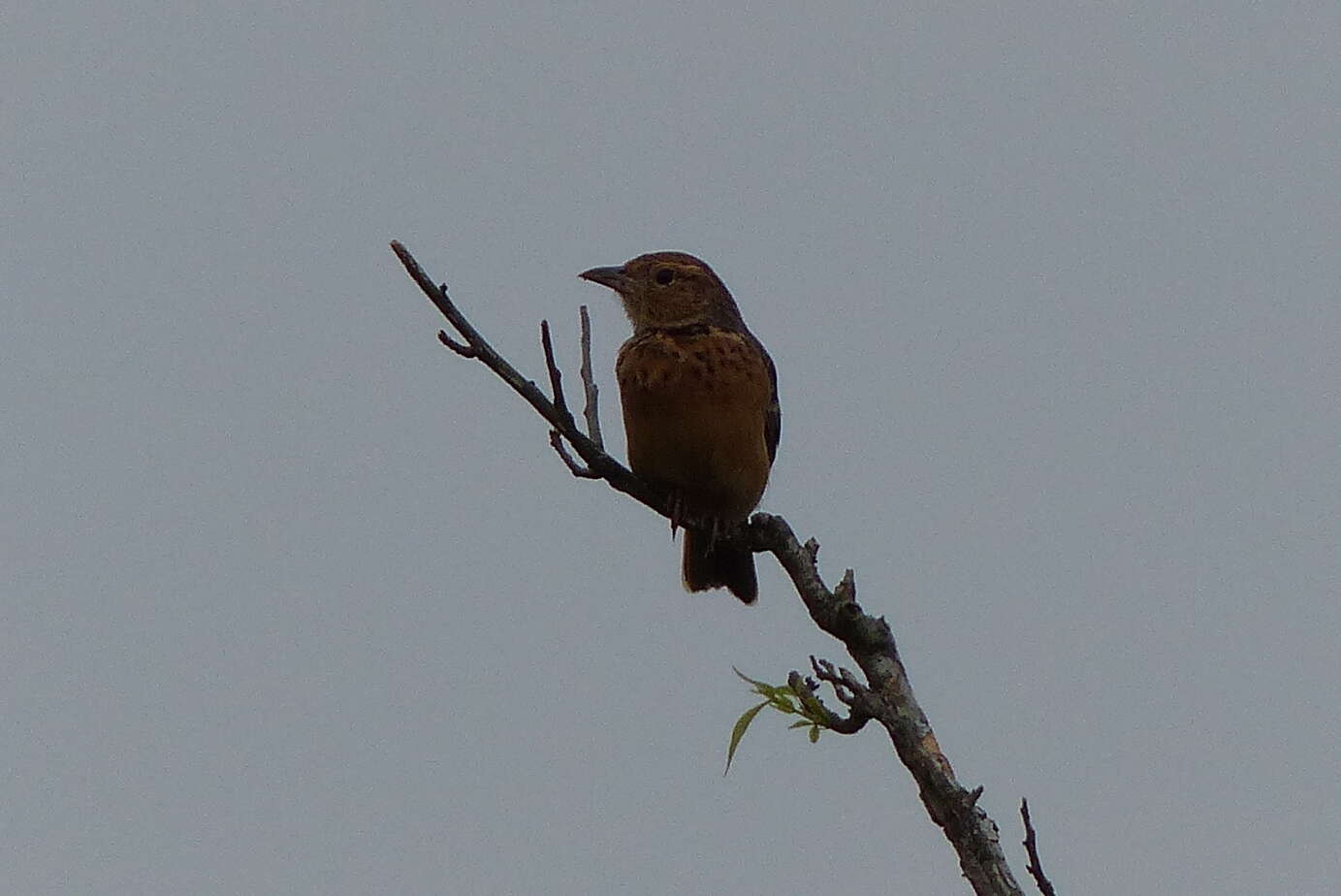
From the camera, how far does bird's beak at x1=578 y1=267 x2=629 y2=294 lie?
8703 mm

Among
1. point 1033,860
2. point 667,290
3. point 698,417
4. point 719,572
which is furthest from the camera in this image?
point 667,290

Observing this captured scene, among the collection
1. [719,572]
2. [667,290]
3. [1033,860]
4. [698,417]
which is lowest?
[1033,860]

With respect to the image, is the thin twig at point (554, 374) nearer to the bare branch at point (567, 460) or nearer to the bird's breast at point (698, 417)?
the bare branch at point (567, 460)

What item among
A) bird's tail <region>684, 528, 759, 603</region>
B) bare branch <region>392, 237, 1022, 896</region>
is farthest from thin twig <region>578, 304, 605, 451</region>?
bird's tail <region>684, 528, 759, 603</region>

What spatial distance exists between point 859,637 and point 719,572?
3.58 metres

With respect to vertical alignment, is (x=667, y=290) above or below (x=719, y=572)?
above

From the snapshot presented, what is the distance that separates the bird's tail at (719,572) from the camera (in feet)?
27.3

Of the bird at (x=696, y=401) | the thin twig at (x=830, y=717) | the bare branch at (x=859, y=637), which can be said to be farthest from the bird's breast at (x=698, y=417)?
the thin twig at (x=830, y=717)

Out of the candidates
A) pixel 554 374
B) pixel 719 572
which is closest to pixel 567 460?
pixel 554 374

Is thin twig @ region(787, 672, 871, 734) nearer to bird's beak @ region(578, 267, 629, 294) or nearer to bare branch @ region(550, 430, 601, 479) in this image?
bare branch @ region(550, 430, 601, 479)

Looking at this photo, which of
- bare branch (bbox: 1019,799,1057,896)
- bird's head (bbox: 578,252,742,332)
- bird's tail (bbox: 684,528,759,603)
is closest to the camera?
bare branch (bbox: 1019,799,1057,896)

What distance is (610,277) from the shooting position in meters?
8.76

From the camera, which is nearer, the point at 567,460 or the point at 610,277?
the point at 567,460

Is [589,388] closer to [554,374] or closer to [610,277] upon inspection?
[554,374]
